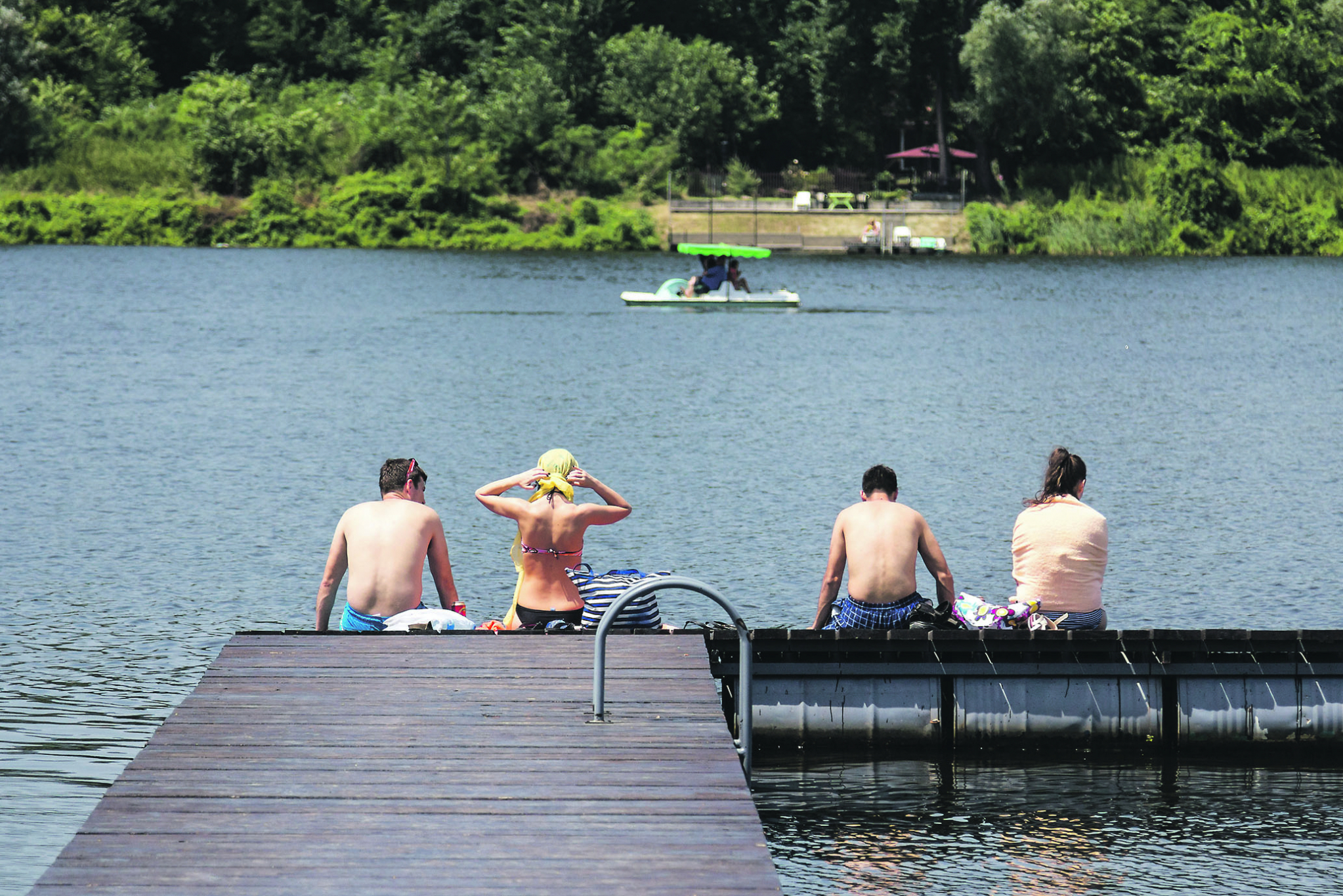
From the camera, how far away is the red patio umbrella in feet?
301

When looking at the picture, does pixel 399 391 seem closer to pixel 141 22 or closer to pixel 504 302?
pixel 504 302

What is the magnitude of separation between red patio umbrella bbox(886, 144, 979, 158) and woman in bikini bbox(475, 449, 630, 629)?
82322 mm

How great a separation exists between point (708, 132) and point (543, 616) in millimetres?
81824

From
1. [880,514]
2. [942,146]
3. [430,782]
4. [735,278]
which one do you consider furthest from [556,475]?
[942,146]

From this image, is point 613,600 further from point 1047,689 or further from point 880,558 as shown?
point 1047,689

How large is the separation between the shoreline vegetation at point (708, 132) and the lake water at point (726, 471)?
83.5ft

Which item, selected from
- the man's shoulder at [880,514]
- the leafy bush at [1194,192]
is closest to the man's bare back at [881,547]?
the man's shoulder at [880,514]

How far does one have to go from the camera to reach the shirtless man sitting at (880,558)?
1132 cm

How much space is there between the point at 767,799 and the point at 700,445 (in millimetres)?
18056

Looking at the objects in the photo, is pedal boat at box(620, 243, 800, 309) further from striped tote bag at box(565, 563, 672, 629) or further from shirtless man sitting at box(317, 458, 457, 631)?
shirtless man sitting at box(317, 458, 457, 631)

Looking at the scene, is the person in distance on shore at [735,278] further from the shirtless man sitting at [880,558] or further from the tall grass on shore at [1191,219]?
the shirtless man sitting at [880,558]

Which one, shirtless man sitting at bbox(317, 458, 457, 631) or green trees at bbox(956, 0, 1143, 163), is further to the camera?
green trees at bbox(956, 0, 1143, 163)

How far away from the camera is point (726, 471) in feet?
Result: 86.2

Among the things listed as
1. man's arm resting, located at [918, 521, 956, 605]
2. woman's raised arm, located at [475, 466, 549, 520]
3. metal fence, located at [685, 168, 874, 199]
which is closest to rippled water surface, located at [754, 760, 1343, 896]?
man's arm resting, located at [918, 521, 956, 605]
